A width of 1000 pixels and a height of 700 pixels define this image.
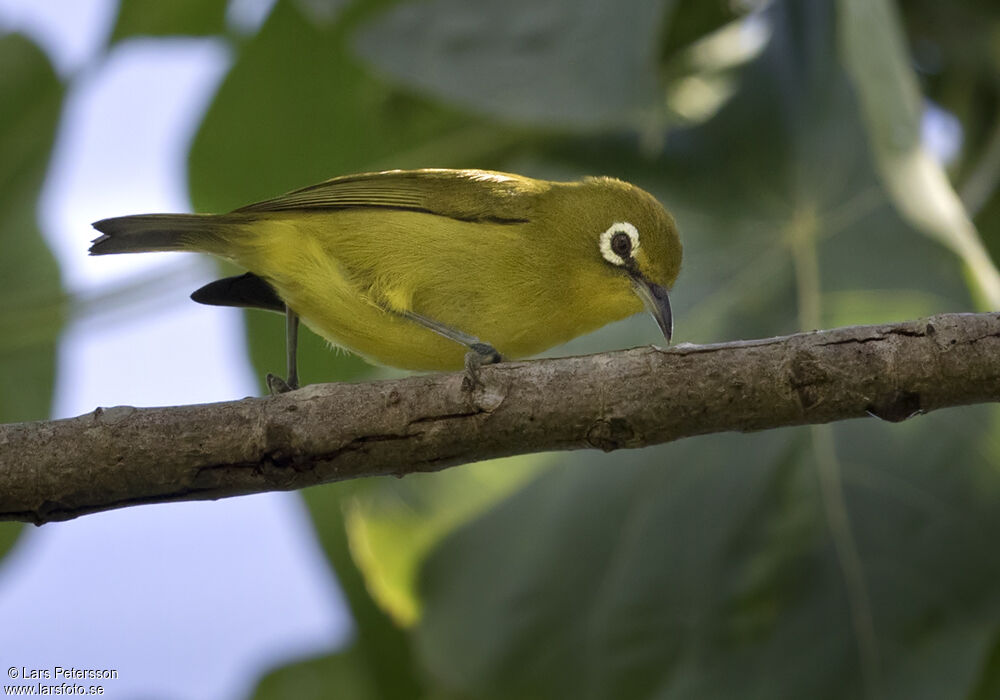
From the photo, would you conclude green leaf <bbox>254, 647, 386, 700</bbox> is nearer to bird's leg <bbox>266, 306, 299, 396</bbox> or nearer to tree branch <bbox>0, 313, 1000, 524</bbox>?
bird's leg <bbox>266, 306, 299, 396</bbox>

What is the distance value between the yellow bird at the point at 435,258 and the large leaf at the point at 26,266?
5.16 ft

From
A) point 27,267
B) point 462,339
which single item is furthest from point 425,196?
point 27,267

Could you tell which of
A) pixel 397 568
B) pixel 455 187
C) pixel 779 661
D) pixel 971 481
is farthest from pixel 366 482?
pixel 971 481

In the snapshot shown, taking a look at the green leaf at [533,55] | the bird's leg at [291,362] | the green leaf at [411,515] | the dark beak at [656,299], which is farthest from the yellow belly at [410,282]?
the green leaf at [411,515]

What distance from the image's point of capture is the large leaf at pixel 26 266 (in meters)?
4.94

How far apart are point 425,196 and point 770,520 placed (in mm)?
1887

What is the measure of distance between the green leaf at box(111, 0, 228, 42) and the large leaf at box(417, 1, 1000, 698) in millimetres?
2341

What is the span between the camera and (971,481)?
4.01 metres

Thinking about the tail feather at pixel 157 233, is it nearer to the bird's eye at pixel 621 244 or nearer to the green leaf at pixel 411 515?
the green leaf at pixel 411 515

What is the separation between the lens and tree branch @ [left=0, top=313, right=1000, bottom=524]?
257 cm

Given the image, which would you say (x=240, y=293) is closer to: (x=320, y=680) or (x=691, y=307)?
(x=691, y=307)

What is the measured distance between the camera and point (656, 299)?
3.79 m

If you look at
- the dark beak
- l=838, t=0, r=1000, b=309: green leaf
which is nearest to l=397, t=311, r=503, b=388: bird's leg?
the dark beak

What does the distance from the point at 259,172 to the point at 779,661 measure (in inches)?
125
